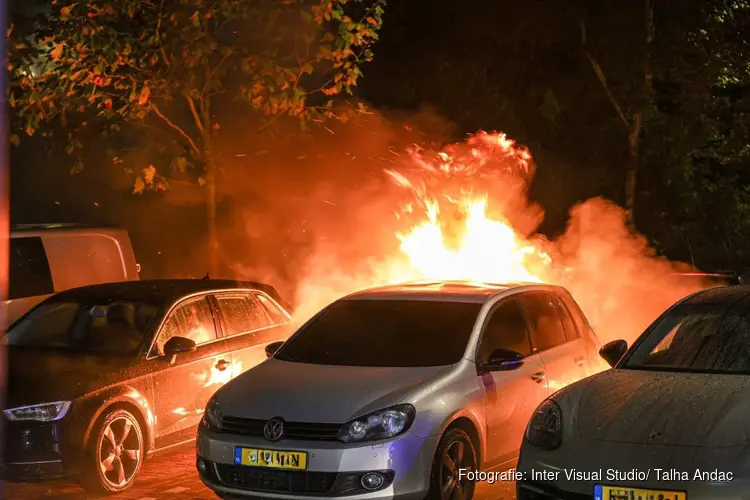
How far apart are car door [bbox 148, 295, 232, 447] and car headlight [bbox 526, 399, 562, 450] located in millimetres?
3388

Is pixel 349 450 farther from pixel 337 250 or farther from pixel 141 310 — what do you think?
pixel 337 250

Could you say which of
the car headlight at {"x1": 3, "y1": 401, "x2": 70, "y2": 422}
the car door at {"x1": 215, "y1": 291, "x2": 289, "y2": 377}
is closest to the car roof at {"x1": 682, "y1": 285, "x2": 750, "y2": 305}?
the car door at {"x1": 215, "y1": 291, "x2": 289, "y2": 377}

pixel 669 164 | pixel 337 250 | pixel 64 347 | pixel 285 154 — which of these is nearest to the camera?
pixel 64 347

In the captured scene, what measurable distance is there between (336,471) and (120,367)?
2548 mm

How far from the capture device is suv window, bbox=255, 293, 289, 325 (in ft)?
35.3

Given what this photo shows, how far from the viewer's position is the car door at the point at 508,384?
7.90 meters

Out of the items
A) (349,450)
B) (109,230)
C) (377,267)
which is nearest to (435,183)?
(377,267)

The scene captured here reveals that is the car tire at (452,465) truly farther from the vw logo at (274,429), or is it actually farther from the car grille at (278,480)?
the vw logo at (274,429)

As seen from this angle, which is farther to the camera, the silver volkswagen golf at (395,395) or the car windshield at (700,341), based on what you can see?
the car windshield at (700,341)

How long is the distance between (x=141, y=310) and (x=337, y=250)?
28.3 ft

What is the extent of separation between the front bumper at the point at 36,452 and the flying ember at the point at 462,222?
456 cm

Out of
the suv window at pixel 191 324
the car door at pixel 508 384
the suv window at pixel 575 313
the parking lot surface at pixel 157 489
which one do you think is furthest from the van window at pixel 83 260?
the car door at pixel 508 384

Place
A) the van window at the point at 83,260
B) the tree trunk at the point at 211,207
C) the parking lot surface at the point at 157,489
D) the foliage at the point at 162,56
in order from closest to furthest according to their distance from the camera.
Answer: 1. the parking lot surface at the point at 157,489
2. the foliage at the point at 162,56
3. the van window at the point at 83,260
4. the tree trunk at the point at 211,207

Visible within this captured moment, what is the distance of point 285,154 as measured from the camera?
19766 mm
